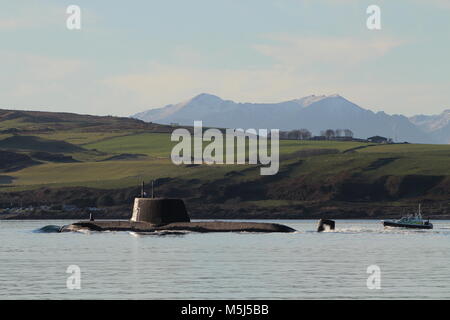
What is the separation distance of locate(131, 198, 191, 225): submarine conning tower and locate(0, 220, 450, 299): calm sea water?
5.65 metres

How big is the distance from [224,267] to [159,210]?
45015 mm

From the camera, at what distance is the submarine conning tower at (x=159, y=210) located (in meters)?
110

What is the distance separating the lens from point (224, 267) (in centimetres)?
6612

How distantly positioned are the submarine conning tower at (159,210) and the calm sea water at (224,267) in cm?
565

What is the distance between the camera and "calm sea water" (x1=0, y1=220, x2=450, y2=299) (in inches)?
2057

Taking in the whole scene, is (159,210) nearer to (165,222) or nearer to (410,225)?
(165,222)
